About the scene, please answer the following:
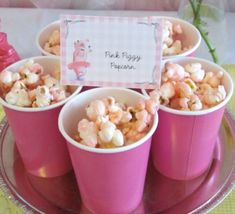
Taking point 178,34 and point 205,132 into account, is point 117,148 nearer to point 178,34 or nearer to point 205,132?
point 205,132

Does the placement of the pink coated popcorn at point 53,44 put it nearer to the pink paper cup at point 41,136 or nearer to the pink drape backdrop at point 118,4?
the pink paper cup at point 41,136

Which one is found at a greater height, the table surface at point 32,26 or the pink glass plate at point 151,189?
the pink glass plate at point 151,189

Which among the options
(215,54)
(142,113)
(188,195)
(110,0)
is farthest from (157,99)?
(110,0)

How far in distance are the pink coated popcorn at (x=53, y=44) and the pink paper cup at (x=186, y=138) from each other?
0.18 metres

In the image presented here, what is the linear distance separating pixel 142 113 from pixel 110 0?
A: 63 cm

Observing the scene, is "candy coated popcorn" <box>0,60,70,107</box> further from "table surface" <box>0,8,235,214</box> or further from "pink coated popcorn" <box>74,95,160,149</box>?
"table surface" <box>0,8,235,214</box>

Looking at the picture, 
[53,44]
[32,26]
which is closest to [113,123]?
[53,44]

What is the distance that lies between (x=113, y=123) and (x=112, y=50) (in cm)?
9

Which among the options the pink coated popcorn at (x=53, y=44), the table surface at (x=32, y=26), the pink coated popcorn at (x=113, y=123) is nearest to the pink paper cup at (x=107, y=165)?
the pink coated popcorn at (x=113, y=123)

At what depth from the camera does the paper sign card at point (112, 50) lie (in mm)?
539

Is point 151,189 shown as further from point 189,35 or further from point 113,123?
point 189,35

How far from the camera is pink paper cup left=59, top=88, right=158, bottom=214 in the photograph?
50 cm

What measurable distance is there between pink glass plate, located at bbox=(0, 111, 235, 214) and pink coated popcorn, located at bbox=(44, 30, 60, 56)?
0.16 m

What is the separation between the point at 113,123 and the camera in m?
0.52
